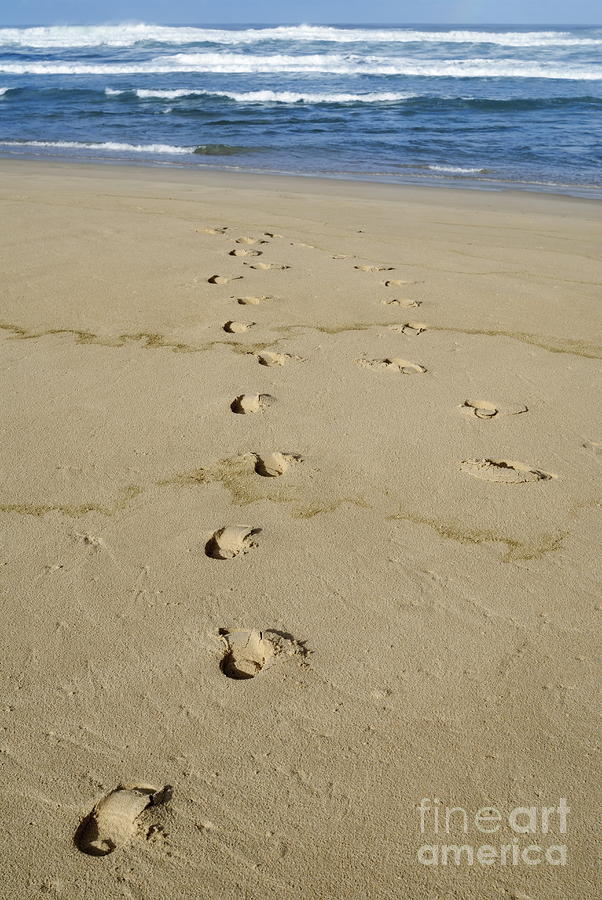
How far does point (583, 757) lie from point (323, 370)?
6.29 ft

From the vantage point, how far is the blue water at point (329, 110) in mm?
9578

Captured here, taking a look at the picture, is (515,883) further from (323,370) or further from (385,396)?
(323,370)

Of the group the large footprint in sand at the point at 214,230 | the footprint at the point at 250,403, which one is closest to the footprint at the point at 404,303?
the footprint at the point at 250,403

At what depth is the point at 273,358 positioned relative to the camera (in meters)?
3.10

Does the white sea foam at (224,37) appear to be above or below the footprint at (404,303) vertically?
above

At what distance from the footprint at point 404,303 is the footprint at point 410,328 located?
26 cm

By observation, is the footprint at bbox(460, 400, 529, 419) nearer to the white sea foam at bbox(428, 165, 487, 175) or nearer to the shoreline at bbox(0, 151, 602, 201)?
the shoreline at bbox(0, 151, 602, 201)

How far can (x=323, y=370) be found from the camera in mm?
3018

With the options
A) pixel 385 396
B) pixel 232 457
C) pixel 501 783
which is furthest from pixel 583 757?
pixel 385 396

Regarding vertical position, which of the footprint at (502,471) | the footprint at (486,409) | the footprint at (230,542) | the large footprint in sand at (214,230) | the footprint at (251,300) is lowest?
the footprint at (230,542)

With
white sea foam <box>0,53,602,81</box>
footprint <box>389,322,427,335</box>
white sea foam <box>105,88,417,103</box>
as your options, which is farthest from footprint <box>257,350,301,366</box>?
white sea foam <box>0,53,602,81</box>

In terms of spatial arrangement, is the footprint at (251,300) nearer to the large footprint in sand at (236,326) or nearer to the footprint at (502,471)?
the large footprint in sand at (236,326)

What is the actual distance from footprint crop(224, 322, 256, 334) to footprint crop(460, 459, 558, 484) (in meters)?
1.44

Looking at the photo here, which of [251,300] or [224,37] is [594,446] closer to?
[251,300]
